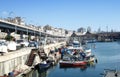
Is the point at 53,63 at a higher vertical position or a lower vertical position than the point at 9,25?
lower

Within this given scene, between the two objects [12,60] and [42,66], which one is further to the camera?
[42,66]

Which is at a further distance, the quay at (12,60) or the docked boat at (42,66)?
the docked boat at (42,66)

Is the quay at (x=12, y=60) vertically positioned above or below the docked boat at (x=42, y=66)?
above

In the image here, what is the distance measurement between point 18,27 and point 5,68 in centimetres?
6747

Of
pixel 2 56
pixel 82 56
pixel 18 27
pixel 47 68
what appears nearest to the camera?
pixel 2 56

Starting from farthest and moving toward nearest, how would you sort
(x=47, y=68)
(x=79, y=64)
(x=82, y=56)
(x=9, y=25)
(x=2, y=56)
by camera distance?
1. (x=9, y=25)
2. (x=82, y=56)
3. (x=79, y=64)
4. (x=47, y=68)
5. (x=2, y=56)

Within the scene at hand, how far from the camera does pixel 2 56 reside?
2169 inches

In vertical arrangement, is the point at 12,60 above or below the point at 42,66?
above

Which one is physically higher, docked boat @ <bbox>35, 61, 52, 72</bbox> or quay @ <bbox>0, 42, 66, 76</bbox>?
quay @ <bbox>0, 42, 66, 76</bbox>

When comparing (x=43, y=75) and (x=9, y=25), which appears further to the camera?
(x=9, y=25)

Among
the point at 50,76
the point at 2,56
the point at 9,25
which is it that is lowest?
the point at 50,76

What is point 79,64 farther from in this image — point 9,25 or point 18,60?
point 9,25

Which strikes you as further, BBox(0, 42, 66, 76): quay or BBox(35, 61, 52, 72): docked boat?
BBox(35, 61, 52, 72): docked boat

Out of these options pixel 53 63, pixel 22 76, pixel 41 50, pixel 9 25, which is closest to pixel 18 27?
pixel 9 25
